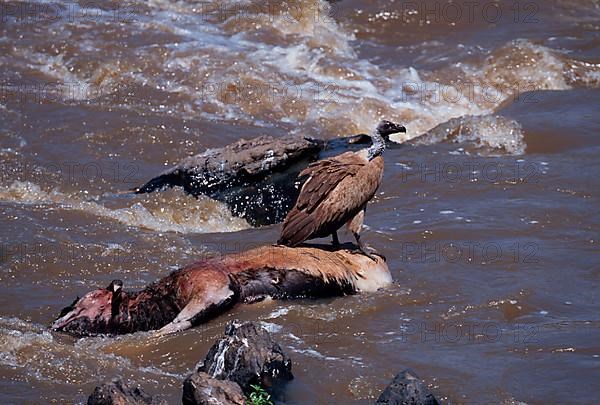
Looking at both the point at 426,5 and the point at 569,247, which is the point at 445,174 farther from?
the point at 426,5

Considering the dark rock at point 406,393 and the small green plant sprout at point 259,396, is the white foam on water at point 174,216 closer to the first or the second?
the small green plant sprout at point 259,396

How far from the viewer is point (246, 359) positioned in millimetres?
5047

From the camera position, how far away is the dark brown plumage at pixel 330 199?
270 inches

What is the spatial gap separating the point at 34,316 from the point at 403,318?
6.97 feet

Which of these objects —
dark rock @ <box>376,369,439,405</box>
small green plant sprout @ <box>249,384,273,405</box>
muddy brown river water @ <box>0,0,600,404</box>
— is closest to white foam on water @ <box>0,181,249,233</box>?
muddy brown river water @ <box>0,0,600,404</box>

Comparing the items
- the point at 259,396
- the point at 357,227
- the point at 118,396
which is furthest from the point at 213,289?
the point at 118,396

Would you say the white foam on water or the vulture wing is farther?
the white foam on water

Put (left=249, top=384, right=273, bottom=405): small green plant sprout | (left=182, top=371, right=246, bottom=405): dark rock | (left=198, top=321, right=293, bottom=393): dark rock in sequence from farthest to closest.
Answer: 1. (left=198, top=321, right=293, bottom=393): dark rock
2. (left=249, top=384, right=273, bottom=405): small green plant sprout
3. (left=182, top=371, right=246, bottom=405): dark rock

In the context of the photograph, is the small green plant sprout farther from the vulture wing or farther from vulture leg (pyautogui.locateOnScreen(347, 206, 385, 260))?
vulture leg (pyautogui.locateOnScreen(347, 206, 385, 260))

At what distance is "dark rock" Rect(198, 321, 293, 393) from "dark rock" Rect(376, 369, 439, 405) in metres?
0.55

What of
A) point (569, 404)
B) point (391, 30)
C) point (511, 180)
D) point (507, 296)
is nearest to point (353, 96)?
point (391, 30)

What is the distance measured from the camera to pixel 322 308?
21.4 ft

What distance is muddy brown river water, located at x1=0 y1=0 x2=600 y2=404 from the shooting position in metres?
5.79

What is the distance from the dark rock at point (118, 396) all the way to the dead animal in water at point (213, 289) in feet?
5.19
